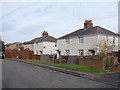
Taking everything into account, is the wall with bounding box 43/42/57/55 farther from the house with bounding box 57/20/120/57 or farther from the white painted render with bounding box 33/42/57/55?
the house with bounding box 57/20/120/57

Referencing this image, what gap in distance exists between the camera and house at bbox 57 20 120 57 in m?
30.0

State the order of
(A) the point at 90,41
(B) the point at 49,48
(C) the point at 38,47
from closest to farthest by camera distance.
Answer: (A) the point at 90,41, (B) the point at 49,48, (C) the point at 38,47

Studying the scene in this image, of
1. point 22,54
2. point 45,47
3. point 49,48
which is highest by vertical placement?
point 45,47

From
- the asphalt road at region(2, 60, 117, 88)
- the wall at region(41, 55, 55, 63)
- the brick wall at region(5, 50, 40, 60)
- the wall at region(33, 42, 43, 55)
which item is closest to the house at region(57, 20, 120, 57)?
the wall at region(41, 55, 55, 63)

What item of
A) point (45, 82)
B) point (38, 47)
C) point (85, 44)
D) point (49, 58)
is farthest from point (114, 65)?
point (38, 47)

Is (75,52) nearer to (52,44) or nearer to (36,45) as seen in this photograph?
(52,44)

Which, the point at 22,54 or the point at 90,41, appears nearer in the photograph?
the point at 90,41

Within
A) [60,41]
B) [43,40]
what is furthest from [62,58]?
[43,40]

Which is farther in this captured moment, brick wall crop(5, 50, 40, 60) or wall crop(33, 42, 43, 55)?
wall crop(33, 42, 43, 55)

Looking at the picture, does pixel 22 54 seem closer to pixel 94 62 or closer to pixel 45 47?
pixel 45 47

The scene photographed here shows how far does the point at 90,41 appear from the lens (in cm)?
3144

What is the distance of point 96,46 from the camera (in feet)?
97.8

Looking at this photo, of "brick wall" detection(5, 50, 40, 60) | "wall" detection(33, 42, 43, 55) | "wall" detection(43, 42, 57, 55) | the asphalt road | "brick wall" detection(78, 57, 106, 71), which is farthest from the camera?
"wall" detection(33, 42, 43, 55)

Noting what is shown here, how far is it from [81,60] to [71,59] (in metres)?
2.40
